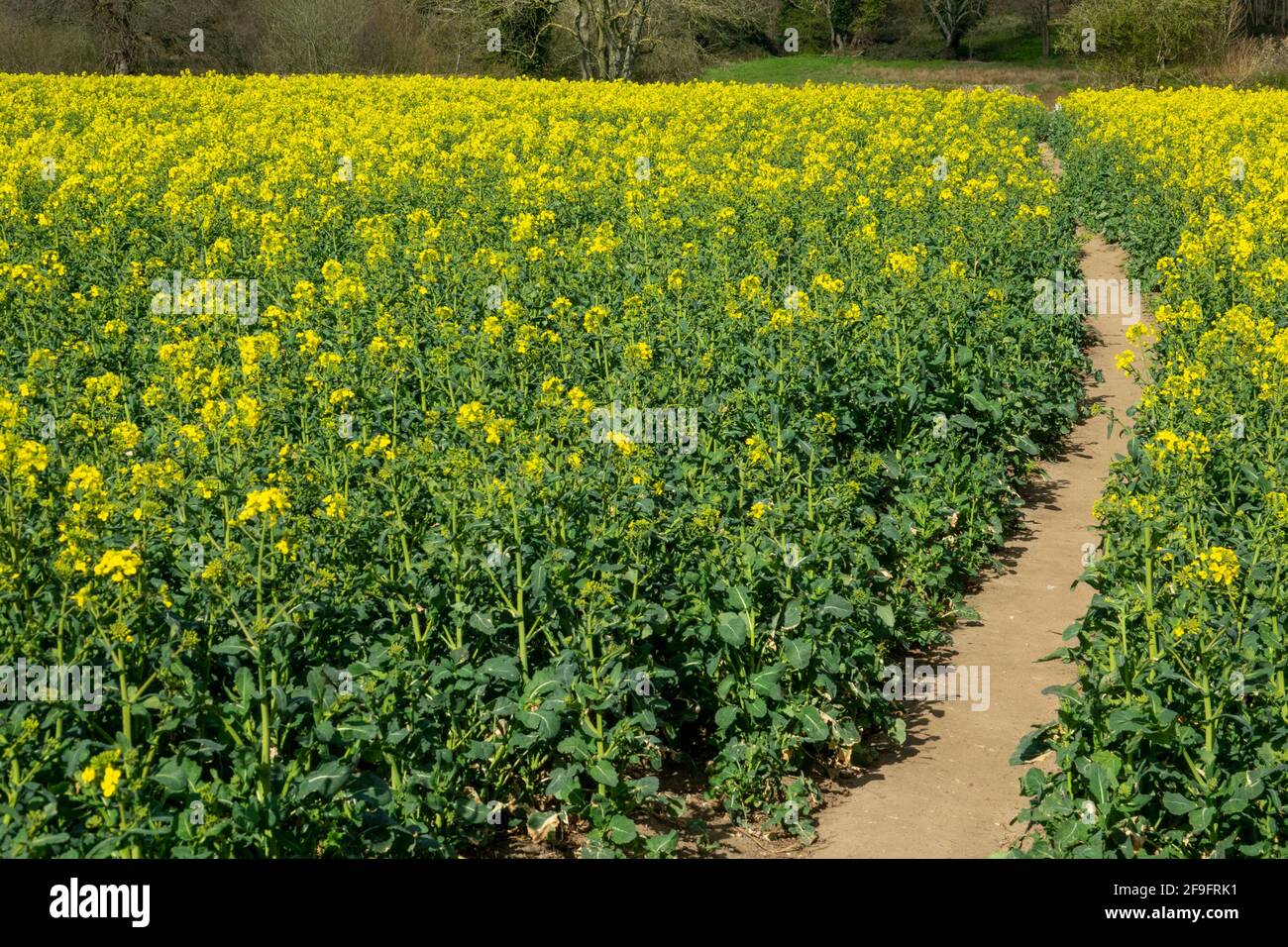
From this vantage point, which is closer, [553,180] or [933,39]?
[553,180]

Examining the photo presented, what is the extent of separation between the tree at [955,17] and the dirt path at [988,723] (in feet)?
270

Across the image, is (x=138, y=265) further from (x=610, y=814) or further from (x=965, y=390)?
(x=610, y=814)

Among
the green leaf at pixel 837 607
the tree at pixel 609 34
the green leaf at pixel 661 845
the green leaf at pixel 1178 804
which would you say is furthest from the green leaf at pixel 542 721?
the tree at pixel 609 34

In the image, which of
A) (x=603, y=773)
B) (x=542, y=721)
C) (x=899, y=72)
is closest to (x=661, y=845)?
(x=603, y=773)

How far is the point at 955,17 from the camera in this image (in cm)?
8750

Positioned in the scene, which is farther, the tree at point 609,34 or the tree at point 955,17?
the tree at point 955,17

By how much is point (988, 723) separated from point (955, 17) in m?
87.7

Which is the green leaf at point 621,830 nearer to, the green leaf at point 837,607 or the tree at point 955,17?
the green leaf at point 837,607

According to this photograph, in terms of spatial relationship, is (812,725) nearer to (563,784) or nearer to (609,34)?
(563,784)

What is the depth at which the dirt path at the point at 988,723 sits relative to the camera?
248 inches

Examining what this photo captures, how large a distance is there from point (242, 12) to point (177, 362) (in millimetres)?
54469

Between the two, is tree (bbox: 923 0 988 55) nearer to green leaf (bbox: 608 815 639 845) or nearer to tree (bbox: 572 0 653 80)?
tree (bbox: 572 0 653 80)

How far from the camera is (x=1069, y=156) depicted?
24594mm
